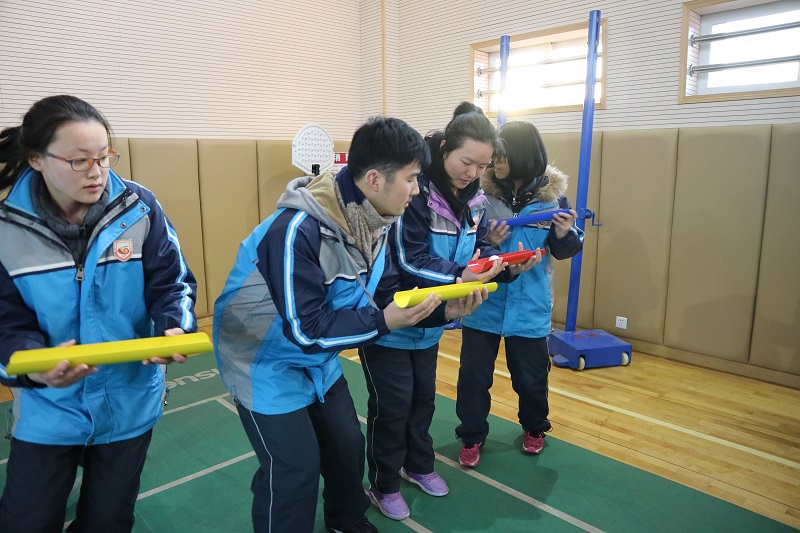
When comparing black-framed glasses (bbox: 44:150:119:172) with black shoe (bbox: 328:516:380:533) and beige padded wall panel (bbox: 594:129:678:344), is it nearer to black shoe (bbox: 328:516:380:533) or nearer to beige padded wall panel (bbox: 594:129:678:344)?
black shoe (bbox: 328:516:380:533)

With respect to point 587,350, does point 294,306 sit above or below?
above

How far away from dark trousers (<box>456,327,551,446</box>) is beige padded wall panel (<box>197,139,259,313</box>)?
3087 mm

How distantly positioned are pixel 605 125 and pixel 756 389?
2.23 meters

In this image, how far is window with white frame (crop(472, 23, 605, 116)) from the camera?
4773 mm

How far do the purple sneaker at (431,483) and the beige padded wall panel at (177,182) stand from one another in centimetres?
317

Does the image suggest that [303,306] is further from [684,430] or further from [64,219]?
[684,430]

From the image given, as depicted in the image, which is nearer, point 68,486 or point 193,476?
point 68,486

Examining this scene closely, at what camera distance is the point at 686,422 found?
10.6ft

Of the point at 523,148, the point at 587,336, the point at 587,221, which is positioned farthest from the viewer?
the point at 587,221

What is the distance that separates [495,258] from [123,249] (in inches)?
53.1

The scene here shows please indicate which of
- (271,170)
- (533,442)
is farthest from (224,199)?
(533,442)

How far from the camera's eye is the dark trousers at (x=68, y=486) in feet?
4.84

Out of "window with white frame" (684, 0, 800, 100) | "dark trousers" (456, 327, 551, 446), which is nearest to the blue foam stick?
"dark trousers" (456, 327, 551, 446)

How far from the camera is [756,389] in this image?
3.71 metres
